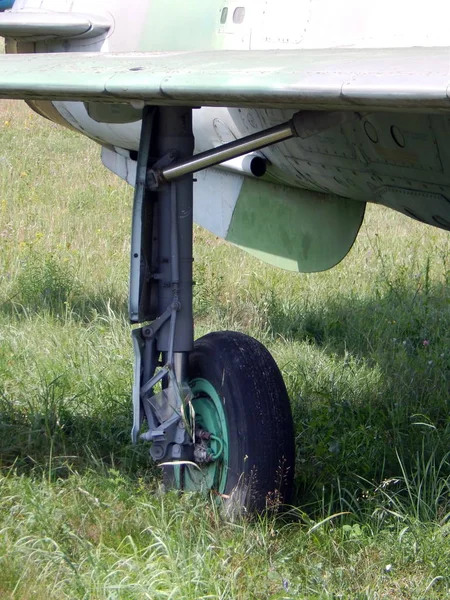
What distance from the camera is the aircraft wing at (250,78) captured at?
85.0 inches

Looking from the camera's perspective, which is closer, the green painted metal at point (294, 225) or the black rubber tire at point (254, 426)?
the black rubber tire at point (254, 426)

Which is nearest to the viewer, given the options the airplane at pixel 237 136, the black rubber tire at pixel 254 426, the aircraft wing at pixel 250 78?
the aircraft wing at pixel 250 78

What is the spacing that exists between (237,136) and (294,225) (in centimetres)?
89

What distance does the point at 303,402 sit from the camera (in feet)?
15.4

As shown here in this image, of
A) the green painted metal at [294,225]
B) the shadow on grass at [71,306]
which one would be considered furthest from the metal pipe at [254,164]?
the shadow on grass at [71,306]

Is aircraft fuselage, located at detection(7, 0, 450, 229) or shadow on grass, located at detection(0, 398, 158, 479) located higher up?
aircraft fuselage, located at detection(7, 0, 450, 229)

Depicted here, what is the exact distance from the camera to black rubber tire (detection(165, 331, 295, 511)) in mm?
3340

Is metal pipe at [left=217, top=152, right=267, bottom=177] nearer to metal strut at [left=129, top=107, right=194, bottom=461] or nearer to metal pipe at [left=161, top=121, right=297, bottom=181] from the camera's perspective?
metal strut at [left=129, top=107, right=194, bottom=461]

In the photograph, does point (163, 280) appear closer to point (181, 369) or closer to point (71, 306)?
point (181, 369)

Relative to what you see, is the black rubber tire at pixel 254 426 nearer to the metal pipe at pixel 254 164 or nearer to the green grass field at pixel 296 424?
the green grass field at pixel 296 424

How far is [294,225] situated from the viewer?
203 inches

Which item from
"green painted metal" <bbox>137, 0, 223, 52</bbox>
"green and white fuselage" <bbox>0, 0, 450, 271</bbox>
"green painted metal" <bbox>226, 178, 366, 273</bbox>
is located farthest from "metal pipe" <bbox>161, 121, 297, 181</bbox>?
"green painted metal" <bbox>226, 178, 366, 273</bbox>

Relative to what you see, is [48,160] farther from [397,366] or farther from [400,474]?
[400,474]

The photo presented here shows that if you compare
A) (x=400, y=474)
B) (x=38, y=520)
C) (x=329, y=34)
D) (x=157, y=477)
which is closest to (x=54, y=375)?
(x=157, y=477)
